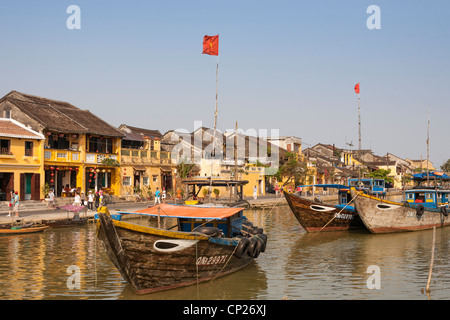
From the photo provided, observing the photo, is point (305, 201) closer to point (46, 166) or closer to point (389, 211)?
point (389, 211)

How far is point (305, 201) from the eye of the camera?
25625 mm

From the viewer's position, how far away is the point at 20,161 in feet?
105

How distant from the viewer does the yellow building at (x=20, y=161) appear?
102 ft

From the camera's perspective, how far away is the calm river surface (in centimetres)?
1369

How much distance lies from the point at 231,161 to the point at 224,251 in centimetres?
3975

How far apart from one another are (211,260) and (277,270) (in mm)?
3989

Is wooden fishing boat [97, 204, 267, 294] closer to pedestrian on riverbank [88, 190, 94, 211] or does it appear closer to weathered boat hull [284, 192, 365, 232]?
weathered boat hull [284, 192, 365, 232]

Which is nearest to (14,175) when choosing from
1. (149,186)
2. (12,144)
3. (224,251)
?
(12,144)

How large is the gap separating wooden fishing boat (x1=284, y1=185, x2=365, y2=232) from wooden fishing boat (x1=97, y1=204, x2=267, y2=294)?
1041 centimetres

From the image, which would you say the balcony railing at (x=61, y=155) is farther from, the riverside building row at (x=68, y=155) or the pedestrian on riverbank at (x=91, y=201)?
the pedestrian on riverbank at (x=91, y=201)

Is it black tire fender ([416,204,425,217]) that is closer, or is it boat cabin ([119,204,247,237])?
boat cabin ([119,204,247,237])

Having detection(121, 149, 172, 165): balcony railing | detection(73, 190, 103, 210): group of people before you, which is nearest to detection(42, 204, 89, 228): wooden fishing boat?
detection(73, 190, 103, 210): group of people

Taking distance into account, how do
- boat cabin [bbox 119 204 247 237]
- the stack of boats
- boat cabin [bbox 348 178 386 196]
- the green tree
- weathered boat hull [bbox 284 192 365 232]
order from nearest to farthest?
boat cabin [bbox 119 204 247 237] < the stack of boats < weathered boat hull [bbox 284 192 365 232] < boat cabin [bbox 348 178 386 196] < the green tree

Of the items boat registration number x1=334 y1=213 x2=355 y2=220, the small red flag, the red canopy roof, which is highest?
the small red flag
